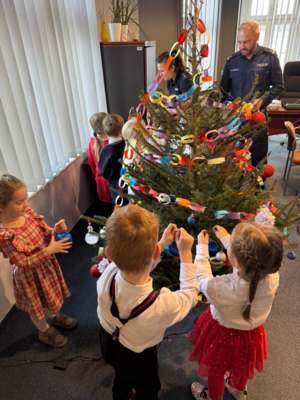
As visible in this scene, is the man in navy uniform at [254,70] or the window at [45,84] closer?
the window at [45,84]

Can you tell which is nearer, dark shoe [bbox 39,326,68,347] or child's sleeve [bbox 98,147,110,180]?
dark shoe [bbox 39,326,68,347]

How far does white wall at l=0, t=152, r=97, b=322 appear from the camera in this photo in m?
1.86

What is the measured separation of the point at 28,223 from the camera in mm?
1424

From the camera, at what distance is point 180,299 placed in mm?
905

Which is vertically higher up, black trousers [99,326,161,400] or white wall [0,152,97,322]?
black trousers [99,326,161,400]

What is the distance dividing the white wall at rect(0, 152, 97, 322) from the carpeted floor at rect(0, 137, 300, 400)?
230 millimetres

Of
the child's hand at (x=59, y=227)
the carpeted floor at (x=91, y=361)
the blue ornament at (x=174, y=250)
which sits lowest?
the carpeted floor at (x=91, y=361)

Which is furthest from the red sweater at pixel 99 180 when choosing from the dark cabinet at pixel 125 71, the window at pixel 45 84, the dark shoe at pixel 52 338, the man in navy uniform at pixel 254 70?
the man in navy uniform at pixel 254 70

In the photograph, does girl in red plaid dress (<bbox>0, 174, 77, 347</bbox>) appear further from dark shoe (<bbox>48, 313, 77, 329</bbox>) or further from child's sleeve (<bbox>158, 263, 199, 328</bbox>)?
child's sleeve (<bbox>158, 263, 199, 328</bbox>)

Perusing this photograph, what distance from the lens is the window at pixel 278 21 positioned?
505 cm

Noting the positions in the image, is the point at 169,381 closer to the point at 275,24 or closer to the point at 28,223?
the point at 28,223

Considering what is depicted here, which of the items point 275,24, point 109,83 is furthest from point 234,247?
point 275,24

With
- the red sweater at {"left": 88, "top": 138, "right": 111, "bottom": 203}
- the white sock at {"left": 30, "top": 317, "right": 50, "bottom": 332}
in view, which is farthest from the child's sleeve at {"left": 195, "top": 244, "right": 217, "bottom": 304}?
the red sweater at {"left": 88, "top": 138, "right": 111, "bottom": 203}

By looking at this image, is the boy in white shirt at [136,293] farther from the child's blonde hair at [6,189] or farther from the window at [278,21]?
the window at [278,21]
